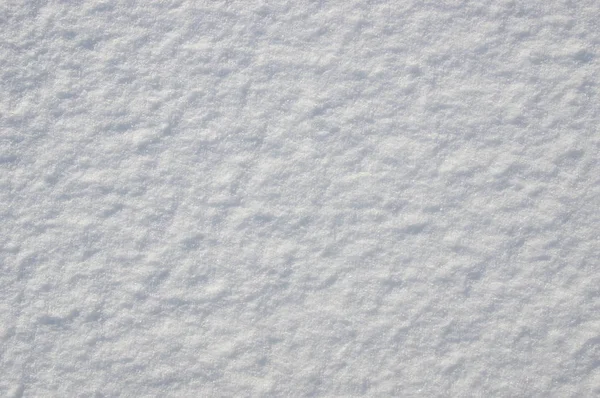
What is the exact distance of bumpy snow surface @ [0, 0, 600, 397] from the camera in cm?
80

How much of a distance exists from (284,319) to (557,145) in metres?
0.42

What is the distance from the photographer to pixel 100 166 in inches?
33.0

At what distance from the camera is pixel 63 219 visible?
2.71 feet

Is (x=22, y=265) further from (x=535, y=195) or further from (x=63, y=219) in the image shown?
(x=535, y=195)

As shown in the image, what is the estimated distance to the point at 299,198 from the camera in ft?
2.72

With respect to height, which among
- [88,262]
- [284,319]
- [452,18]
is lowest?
[284,319]

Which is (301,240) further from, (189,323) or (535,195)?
(535,195)

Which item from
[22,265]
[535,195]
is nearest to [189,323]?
[22,265]

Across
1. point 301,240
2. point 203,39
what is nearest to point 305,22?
point 203,39

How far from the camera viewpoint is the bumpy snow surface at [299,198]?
802mm

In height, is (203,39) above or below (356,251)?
above

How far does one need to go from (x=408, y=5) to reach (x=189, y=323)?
515mm

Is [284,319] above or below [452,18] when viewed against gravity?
below

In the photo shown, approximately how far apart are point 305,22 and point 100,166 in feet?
1.10
